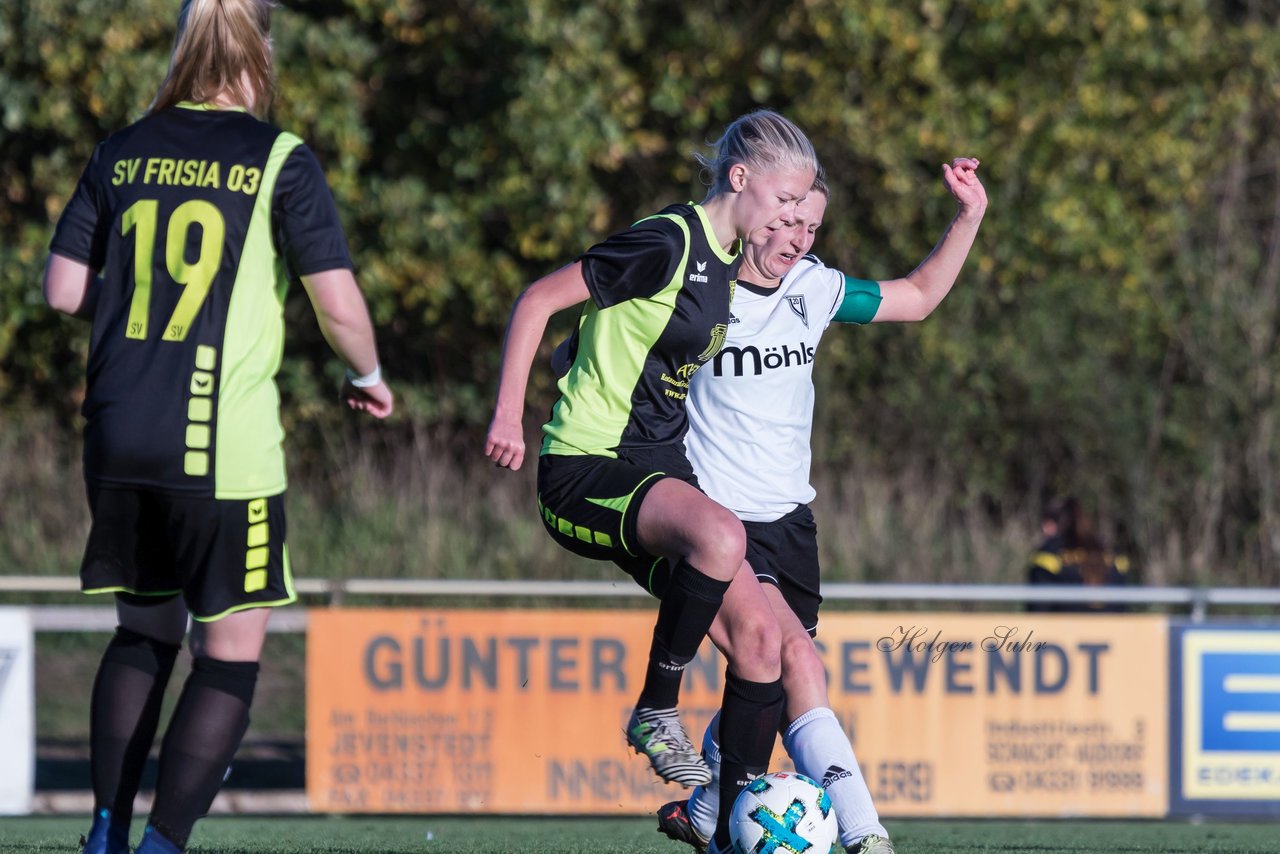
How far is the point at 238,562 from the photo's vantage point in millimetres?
3418

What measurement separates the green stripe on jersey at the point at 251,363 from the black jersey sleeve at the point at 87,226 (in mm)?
334

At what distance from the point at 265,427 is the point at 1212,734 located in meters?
6.56

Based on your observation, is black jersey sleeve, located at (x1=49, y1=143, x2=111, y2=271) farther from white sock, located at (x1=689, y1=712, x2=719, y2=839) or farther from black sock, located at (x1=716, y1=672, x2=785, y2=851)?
white sock, located at (x1=689, y1=712, x2=719, y2=839)

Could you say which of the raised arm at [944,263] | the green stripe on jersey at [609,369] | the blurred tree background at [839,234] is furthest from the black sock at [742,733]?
the blurred tree background at [839,234]

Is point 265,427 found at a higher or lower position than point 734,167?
lower

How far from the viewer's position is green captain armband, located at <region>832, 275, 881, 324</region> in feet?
16.4

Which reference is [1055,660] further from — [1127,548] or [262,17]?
[1127,548]

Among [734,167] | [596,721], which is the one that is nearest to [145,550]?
[734,167]

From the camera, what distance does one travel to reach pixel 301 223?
341cm

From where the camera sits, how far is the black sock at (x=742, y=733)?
4.32 m

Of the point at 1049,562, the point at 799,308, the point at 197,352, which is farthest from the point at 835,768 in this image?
the point at 1049,562

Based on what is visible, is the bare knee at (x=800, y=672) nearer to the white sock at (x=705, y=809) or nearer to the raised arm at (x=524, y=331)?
the white sock at (x=705, y=809)

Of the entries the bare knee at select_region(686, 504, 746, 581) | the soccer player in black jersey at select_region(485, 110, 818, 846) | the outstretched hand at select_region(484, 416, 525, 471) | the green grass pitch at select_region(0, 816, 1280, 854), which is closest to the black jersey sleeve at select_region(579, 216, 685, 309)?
the soccer player in black jersey at select_region(485, 110, 818, 846)

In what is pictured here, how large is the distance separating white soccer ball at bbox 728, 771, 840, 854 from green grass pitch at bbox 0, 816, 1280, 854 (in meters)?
0.99
